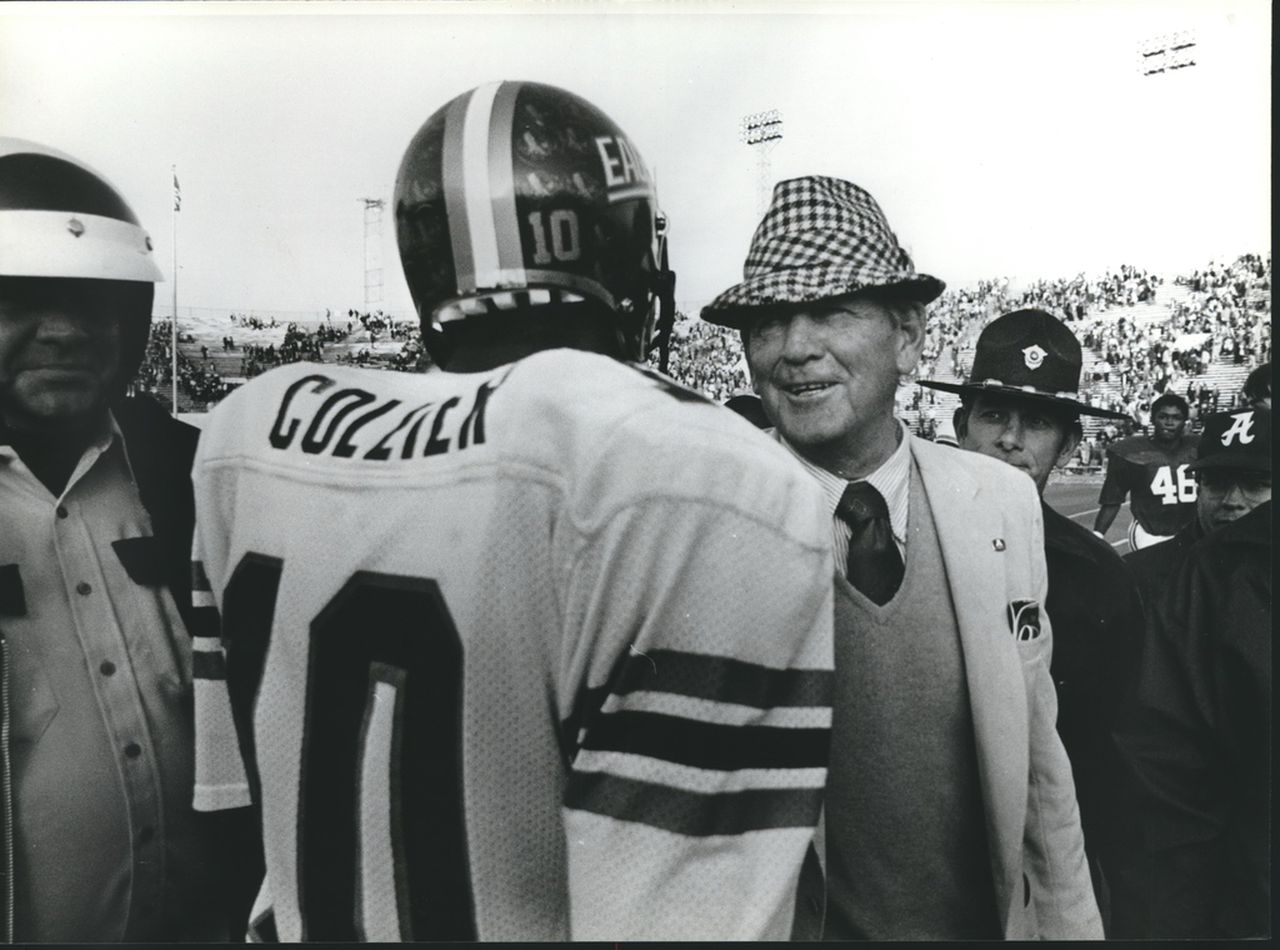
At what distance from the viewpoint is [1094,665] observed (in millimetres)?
2316

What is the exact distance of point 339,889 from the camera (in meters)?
1.54

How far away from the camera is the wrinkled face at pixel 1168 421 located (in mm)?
2307

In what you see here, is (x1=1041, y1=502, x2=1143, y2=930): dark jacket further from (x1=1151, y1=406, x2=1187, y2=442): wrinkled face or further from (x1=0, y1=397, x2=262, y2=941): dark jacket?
(x1=0, y1=397, x2=262, y2=941): dark jacket

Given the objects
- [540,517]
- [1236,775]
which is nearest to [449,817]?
[540,517]

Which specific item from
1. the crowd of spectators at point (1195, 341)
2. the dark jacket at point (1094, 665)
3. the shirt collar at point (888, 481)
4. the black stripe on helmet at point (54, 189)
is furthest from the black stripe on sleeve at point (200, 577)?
the crowd of spectators at point (1195, 341)

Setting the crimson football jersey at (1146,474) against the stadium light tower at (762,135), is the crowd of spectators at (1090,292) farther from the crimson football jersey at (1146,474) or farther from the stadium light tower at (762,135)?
the stadium light tower at (762,135)

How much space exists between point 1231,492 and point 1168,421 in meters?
0.26

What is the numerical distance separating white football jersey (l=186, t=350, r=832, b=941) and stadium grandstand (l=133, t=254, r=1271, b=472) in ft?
2.79

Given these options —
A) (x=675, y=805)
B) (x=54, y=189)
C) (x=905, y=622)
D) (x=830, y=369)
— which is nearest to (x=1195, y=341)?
(x=830, y=369)

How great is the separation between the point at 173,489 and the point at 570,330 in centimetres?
116

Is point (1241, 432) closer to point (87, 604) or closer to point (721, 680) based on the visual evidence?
point (721, 680)

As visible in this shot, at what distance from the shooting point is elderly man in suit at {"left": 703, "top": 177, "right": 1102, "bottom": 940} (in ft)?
6.42

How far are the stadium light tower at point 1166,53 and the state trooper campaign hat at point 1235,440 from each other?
0.81 m

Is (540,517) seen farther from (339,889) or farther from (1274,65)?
(1274,65)
